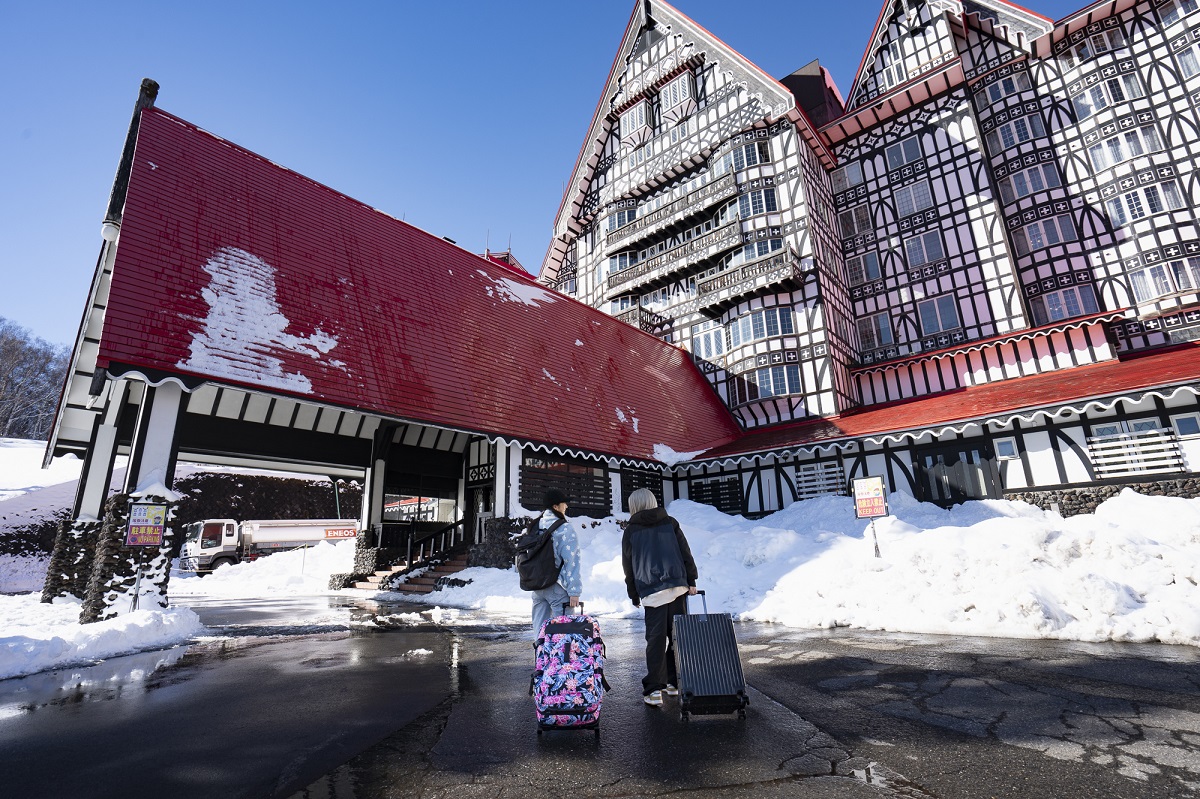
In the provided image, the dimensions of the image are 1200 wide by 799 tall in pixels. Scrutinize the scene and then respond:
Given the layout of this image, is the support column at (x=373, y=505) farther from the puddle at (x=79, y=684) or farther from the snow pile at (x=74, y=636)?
the puddle at (x=79, y=684)

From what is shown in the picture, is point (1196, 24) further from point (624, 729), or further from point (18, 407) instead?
point (18, 407)

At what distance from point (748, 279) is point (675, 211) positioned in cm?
602

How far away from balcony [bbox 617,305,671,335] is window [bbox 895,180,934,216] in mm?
12627

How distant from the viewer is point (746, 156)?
2822 cm

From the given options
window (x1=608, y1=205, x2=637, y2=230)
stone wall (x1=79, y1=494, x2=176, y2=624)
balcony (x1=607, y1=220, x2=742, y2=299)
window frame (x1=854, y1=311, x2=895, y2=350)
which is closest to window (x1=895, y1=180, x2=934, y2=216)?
window frame (x1=854, y1=311, x2=895, y2=350)

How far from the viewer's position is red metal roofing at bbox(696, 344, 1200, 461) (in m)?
14.9

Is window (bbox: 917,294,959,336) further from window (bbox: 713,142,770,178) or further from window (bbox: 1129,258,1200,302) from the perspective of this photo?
window (bbox: 713,142,770,178)

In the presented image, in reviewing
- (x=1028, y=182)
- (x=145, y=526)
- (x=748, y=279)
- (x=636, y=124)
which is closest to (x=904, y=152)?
(x=1028, y=182)

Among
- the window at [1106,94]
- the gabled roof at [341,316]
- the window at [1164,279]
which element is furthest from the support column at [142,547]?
the window at [1106,94]

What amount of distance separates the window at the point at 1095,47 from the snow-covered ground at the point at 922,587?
22.3 m

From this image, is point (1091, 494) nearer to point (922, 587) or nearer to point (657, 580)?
point (922, 587)

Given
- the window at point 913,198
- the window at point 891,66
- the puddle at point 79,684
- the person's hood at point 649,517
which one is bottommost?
the puddle at point 79,684

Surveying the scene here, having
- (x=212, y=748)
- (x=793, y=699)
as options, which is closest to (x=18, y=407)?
(x=212, y=748)

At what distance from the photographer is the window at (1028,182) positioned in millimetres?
24281
